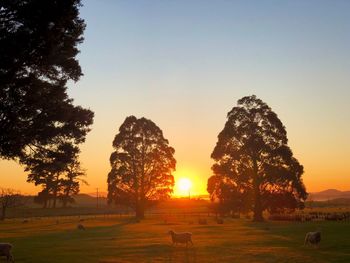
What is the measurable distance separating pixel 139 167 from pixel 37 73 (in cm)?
4920

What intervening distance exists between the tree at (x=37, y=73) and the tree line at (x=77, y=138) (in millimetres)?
42

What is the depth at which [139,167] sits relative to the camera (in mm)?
70312

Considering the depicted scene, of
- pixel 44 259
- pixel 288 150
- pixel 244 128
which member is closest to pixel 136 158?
pixel 244 128

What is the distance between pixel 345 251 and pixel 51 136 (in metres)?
18.9

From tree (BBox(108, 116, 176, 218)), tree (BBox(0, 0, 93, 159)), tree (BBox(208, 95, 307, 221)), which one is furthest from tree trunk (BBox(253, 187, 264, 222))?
tree (BBox(0, 0, 93, 159))

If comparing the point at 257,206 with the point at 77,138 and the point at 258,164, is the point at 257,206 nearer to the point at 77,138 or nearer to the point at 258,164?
the point at 258,164

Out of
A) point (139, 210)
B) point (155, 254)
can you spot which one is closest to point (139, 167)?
point (139, 210)

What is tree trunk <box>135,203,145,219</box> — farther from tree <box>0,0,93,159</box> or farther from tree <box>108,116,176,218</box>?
tree <box>0,0,93,159</box>

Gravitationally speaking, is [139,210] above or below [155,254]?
above

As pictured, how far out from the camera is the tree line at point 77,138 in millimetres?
18203

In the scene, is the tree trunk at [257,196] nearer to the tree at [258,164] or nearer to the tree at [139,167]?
the tree at [258,164]

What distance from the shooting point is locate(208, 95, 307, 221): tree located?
57.8 m

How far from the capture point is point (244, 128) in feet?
196

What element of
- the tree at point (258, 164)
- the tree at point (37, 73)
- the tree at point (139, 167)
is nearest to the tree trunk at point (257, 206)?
the tree at point (258, 164)
